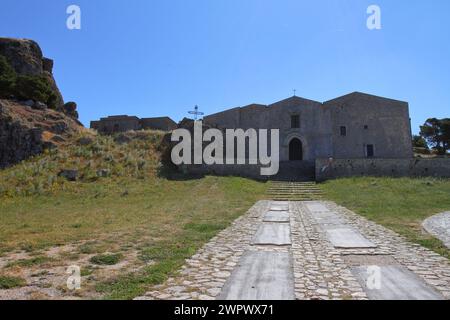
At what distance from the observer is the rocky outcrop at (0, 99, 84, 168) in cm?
2566

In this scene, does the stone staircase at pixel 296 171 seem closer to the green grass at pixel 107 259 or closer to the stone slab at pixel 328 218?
the stone slab at pixel 328 218

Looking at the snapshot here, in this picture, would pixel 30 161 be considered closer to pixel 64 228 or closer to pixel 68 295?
pixel 64 228

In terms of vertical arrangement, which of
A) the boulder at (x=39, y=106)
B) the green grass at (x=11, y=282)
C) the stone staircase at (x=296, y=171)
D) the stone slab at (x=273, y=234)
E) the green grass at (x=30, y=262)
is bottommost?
the stone slab at (x=273, y=234)

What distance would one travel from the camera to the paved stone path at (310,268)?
165 inches

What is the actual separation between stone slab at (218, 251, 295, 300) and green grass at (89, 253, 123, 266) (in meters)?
2.11

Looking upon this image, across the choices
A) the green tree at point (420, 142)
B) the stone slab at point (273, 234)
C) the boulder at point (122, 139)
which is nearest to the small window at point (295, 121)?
the boulder at point (122, 139)

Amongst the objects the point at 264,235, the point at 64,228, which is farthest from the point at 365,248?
the point at 64,228

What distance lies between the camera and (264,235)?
8234 mm

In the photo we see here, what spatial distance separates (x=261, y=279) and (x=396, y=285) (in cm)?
171

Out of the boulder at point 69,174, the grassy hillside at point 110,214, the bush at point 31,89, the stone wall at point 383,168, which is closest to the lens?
the grassy hillside at point 110,214

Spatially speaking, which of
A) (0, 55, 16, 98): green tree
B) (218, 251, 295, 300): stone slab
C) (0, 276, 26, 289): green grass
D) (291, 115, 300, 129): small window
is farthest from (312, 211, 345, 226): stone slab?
(0, 55, 16, 98): green tree

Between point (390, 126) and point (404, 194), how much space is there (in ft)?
54.2

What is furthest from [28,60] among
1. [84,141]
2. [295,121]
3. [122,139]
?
[295,121]

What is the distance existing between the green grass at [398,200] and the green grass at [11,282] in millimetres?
6719
